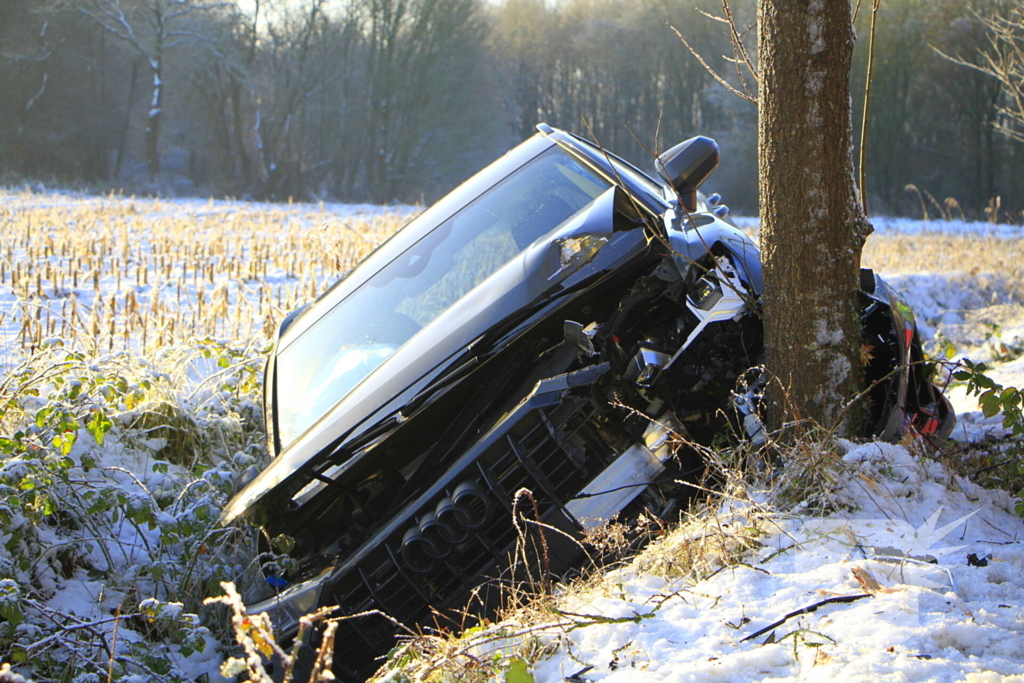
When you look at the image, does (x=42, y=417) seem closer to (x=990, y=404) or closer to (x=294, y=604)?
(x=294, y=604)

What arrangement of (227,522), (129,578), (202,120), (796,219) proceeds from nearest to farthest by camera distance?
(227,522)
(796,219)
(129,578)
(202,120)

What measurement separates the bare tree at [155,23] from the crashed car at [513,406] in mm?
37935

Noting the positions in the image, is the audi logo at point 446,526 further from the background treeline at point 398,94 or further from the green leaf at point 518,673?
the background treeline at point 398,94

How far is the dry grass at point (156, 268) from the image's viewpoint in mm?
5266

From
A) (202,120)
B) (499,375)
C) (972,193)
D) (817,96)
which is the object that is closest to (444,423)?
(499,375)

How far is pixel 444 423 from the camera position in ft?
8.40

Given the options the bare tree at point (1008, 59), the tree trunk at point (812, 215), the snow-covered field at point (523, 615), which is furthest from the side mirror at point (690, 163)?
the bare tree at point (1008, 59)

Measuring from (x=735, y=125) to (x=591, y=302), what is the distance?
135 ft

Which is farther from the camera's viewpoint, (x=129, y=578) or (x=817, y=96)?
(x=129, y=578)

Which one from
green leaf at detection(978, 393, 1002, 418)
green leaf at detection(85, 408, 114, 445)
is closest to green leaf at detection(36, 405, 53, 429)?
green leaf at detection(85, 408, 114, 445)

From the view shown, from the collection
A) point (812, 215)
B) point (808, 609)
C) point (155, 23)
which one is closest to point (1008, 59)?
point (812, 215)

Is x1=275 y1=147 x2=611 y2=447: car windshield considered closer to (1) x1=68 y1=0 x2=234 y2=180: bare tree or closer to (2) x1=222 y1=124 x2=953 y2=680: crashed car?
(2) x1=222 y1=124 x2=953 y2=680: crashed car

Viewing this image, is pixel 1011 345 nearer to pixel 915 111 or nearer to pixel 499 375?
pixel 499 375

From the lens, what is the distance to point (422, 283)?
3.08 meters
